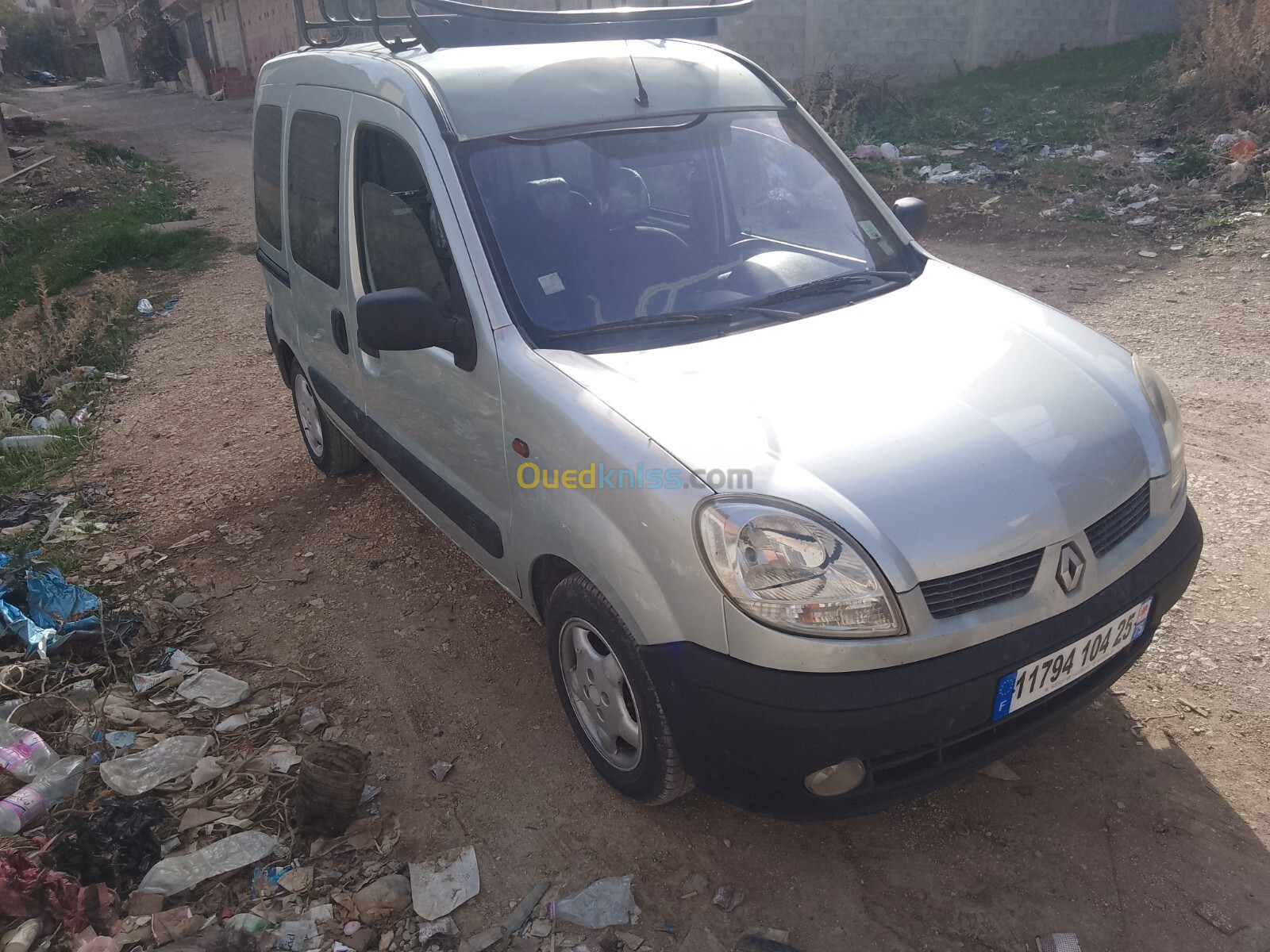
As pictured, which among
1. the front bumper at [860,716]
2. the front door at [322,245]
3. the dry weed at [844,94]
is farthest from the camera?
the dry weed at [844,94]

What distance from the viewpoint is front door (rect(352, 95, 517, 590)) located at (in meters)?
2.70

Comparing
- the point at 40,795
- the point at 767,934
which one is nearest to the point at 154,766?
the point at 40,795

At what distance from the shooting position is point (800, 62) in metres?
14.8

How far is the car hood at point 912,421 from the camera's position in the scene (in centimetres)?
200

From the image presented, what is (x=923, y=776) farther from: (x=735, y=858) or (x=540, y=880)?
(x=540, y=880)

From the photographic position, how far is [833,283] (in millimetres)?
2891

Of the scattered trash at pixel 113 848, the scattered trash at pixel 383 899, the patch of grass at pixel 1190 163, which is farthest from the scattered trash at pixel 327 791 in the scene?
the patch of grass at pixel 1190 163

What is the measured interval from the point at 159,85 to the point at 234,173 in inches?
1109

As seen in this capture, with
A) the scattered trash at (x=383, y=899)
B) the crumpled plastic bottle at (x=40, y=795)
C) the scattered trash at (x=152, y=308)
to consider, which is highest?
the scattered trash at (x=152, y=308)

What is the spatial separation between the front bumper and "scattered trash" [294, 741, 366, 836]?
101 cm

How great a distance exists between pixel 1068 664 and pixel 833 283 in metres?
1.34

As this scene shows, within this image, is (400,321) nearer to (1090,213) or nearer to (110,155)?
(1090,213)

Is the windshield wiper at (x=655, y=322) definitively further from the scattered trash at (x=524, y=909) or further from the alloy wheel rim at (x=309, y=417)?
the alloy wheel rim at (x=309, y=417)

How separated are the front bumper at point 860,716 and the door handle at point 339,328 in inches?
81.1
